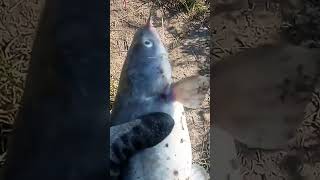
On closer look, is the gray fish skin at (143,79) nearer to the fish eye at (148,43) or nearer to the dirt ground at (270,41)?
the fish eye at (148,43)

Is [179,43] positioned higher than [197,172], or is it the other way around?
[179,43]

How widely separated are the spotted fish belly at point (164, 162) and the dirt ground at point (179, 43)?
0.03m

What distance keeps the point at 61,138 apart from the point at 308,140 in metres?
0.59

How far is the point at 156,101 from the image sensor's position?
1602 millimetres

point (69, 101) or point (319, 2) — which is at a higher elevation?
point (319, 2)

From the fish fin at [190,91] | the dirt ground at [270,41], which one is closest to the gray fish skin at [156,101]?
the fish fin at [190,91]

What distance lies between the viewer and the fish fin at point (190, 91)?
1589 millimetres

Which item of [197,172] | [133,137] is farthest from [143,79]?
[197,172]

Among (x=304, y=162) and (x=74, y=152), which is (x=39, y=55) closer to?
(x=74, y=152)

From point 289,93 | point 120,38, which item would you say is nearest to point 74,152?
point 120,38

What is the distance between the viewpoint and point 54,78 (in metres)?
1.56

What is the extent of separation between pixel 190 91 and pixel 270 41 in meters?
0.24

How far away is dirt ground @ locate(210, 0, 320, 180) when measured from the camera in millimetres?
1626

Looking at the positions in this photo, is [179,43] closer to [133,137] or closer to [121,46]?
[121,46]
